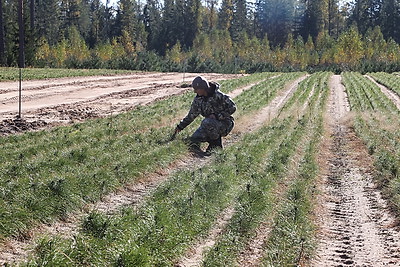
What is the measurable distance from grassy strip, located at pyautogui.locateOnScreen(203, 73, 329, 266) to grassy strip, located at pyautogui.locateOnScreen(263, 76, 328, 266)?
28cm

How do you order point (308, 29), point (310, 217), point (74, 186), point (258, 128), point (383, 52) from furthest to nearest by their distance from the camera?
1. point (308, 29)
2. point (383, 52)
3. point (258, 128)
4. point (310, 217)
5. point (74, 186)

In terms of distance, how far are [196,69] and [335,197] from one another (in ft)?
164

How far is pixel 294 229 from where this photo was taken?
7059 mm

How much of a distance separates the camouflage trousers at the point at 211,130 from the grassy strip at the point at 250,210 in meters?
1.23

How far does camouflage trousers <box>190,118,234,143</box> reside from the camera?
12375 millimetres

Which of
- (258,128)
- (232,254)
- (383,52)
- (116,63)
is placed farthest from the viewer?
(383,52)

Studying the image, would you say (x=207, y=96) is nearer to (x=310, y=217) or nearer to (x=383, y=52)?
(x=310, y=217)

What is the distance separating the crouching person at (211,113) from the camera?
12375 mm

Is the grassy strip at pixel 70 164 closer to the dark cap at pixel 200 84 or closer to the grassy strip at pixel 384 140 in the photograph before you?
the dark cap at pixel 200 84

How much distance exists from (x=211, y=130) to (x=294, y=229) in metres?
5.62

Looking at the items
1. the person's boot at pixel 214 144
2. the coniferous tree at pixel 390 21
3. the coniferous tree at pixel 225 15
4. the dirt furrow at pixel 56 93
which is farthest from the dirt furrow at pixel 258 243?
the coniferous tree at pixel 390 21

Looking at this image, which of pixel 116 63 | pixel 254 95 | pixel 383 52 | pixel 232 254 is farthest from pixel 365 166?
pixel 383 52

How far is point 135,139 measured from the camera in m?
12.5

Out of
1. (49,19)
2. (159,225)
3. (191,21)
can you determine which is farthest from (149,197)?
(191,21)
